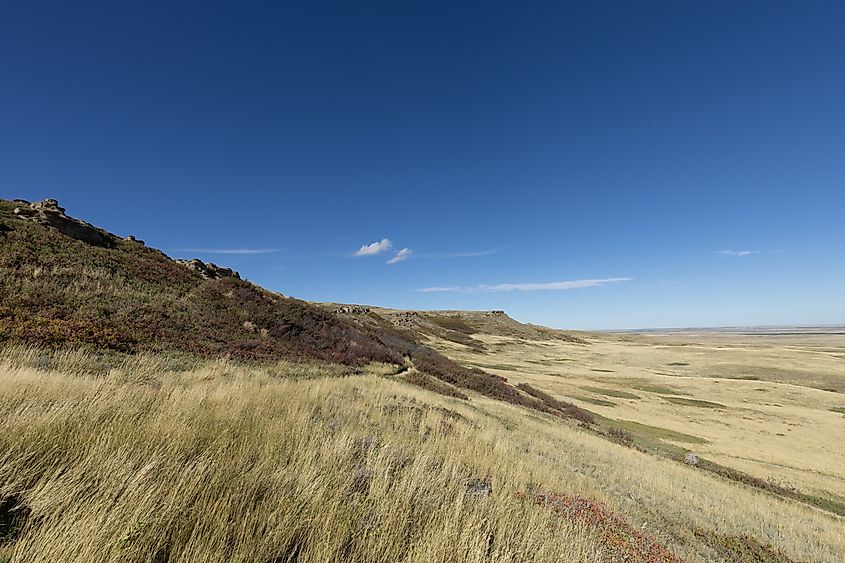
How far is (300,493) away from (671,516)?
30.3 feet

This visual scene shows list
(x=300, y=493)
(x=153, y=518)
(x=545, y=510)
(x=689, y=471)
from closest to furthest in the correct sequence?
1. (x=153, y=518)
2. (x=300, y=493)
3. (x=545, y=510)
4. (x=689, y=471)

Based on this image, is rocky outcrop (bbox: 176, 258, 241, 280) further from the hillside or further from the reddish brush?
the reddish brush

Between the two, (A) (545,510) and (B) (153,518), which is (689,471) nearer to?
(A) (545,510)

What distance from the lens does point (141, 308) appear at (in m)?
18.5

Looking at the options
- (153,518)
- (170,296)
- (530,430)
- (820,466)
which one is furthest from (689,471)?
(170,296)

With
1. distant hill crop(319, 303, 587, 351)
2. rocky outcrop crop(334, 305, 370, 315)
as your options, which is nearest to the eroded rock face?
rocky outcrop crop(334, 305, 370, 315)

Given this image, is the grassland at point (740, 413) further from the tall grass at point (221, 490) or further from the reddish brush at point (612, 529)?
the tall grass at point (221, 490)

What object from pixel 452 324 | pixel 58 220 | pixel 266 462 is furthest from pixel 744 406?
pixel 452 324

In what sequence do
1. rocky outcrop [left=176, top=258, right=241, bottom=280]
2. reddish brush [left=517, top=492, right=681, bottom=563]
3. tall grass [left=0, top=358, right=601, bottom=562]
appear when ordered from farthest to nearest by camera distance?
rocky outcrop [left=176, top=258, right=241, bottom=280]
reddish brush [left=517, top=492, right=681, bottom=563]
tall grass [left=0, top=358, right=601, bottom=562]

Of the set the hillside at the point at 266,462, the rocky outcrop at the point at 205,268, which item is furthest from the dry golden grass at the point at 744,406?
the rocky outcrop at the point at 205,268

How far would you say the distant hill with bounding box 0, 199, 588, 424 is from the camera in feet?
47.2

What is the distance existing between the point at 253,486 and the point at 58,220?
31.8m

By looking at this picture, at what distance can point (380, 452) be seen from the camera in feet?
19.9

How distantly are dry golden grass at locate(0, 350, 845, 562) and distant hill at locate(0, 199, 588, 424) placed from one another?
20.7ft
